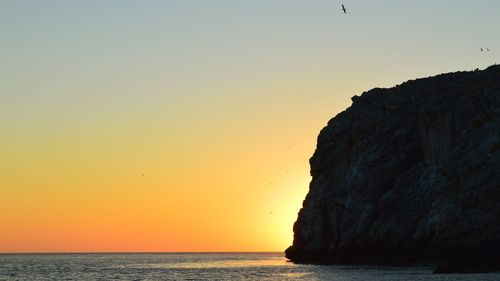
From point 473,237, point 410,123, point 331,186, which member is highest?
point 410,123

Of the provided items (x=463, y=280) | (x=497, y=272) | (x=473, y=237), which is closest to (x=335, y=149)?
(x=473, y=237)

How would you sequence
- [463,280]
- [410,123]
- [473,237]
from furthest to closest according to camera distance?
[410,123]
[473,237]
[463,280]

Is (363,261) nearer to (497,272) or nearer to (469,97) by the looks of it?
(469,97)

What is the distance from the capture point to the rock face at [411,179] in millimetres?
80625

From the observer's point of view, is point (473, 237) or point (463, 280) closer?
point (463, 280)

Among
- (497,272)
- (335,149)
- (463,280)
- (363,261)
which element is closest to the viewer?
(463,280)

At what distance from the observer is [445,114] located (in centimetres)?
9638

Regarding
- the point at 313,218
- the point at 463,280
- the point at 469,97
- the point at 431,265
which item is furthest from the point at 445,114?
the point at 463,280

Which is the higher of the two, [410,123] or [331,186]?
[410,123]

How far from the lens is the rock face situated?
80.6m

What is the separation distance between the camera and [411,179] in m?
98.0

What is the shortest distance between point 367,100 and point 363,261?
24.9 metres

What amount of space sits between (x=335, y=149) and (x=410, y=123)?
13.0 m

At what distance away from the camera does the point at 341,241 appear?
346ft
